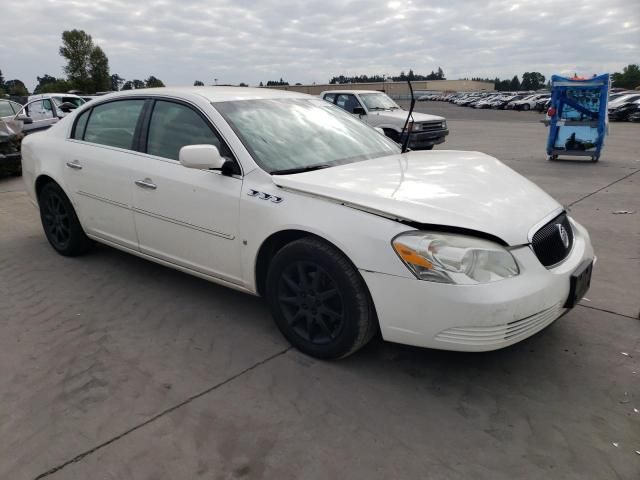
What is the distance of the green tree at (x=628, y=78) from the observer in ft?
344

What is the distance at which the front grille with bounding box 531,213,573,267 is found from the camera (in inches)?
107

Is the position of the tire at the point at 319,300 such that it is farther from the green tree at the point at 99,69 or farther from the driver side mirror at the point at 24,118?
the green tree at the point at 99,69

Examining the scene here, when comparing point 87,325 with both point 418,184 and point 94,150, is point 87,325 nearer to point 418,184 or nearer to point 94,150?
point 94,150

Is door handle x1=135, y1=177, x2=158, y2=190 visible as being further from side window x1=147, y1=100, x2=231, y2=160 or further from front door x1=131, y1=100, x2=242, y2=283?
side window x1=147, y1=100, x2=231, y2=160

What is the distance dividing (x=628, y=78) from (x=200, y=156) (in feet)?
419

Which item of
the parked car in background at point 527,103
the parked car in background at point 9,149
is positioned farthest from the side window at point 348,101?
the parked car in background at point 527,103

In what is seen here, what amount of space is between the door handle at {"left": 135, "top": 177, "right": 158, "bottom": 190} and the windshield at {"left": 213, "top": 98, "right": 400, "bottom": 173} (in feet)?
2.41

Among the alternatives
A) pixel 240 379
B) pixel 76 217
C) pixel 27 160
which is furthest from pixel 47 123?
pixel 240 379

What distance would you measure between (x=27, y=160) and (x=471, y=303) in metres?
4.60

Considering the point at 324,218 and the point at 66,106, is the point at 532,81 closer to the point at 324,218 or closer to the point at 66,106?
the point at 66,106

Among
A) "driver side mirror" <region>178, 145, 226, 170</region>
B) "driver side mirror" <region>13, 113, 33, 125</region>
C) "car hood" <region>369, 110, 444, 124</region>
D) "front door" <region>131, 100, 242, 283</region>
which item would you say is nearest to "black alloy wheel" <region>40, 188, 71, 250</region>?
"front door" <region>131, 100, 242, 283</region>

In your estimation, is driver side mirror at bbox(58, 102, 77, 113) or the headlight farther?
driver side mirror at bbox(58, 102, 77, 113)

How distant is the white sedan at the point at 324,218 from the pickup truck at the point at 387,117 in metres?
8.53

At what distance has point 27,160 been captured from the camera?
16.4ft
